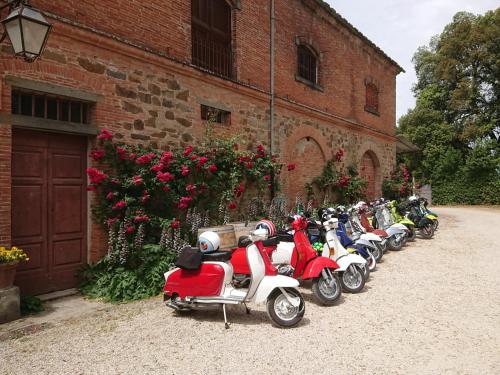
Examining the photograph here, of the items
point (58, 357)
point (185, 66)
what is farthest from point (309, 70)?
point (58, 357)

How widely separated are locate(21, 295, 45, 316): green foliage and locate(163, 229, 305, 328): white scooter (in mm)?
1680

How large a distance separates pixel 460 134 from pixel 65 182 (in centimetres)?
2720

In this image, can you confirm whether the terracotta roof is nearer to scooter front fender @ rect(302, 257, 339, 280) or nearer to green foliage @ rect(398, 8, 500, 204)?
scooter front fender @ rect(302, 257, 339, 280)

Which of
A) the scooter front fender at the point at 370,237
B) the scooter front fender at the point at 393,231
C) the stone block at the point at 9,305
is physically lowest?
the stone block at the point at 9,305

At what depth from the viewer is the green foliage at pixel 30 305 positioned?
4652mm

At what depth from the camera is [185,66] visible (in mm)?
7137

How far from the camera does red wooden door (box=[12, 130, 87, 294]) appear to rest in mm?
5035

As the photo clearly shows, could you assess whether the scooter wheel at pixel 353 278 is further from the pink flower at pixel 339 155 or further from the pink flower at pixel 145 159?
the pink flower at pixel 339 155

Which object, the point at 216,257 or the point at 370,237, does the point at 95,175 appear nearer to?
the point at 216,257

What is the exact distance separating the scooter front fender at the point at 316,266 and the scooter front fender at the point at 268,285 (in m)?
0.65

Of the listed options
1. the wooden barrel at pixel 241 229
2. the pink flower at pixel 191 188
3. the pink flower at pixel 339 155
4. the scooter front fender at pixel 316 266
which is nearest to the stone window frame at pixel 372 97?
the pink flower at pixel 339 155

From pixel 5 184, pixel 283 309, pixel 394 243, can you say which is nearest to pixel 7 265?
pixel 5 184

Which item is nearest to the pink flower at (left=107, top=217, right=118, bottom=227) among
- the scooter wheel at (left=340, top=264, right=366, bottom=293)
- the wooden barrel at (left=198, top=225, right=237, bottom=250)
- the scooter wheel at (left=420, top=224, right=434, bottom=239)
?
the wooden barrel at (left=198, top=225, right=237, bottom=250)

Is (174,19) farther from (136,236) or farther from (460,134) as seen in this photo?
(460,134)
